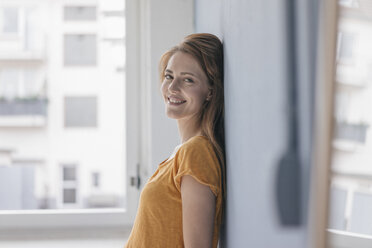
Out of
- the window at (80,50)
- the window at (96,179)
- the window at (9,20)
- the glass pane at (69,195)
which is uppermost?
the window at (9,20)

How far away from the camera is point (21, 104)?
7.17ft

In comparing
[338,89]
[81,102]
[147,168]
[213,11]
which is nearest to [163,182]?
[213,11]

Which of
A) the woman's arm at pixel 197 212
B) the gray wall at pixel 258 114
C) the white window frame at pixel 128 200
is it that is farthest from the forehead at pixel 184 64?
the white window frame at pixel 128 200

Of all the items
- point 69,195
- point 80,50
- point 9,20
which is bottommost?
point 69,195

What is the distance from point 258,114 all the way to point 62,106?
1664 mm

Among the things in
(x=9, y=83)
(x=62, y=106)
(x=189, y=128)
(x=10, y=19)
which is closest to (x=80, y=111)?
(x=62, y=106)

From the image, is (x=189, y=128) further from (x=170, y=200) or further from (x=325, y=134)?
(x=325, y=134)

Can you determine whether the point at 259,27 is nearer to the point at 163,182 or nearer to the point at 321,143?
the point at 321,143

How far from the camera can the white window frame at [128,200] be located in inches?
74.7

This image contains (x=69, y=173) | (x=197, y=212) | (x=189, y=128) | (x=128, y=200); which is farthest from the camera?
(x=69, y=173)

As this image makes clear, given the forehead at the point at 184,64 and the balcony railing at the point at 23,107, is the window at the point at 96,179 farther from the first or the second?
A: the forehead at the point at 184,64

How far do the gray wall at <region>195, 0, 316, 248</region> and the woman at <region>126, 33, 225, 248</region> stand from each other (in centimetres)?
5

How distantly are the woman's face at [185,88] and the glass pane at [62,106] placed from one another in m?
0.98

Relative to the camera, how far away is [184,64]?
1.06 metres
